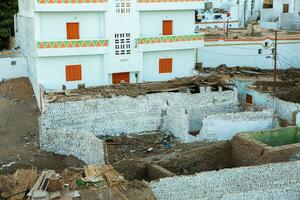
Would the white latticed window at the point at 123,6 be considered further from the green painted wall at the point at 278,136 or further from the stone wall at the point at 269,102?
the green painted wall at the point at 278,136

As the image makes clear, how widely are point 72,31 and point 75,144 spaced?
380 inches

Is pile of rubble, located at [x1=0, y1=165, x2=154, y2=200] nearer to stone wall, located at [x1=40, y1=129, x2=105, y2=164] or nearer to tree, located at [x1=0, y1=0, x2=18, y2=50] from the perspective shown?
stone wall, located at [x1=40, y1=129, x2=105, y2=164]

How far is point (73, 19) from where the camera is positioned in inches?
1176

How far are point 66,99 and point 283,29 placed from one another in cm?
3106

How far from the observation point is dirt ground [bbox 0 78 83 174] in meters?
23.1

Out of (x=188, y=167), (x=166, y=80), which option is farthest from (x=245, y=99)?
(x=188, y=167)

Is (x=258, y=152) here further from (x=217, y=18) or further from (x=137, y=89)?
(x=217, y=18)

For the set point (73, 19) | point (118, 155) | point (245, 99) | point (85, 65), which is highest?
point (73, 19)

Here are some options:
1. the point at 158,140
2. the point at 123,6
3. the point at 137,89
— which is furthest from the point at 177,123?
the point at 123,6

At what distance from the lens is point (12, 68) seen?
37000 millimetres

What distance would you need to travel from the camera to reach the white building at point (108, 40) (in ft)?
96.0

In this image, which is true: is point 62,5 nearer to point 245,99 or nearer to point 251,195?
point 245,99

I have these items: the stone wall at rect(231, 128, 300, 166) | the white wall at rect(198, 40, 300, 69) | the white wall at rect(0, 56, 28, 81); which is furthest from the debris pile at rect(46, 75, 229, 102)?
the white wall at rect(0, 56, 28, 81)

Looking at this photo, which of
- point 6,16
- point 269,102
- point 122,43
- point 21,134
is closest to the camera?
point 21,134
